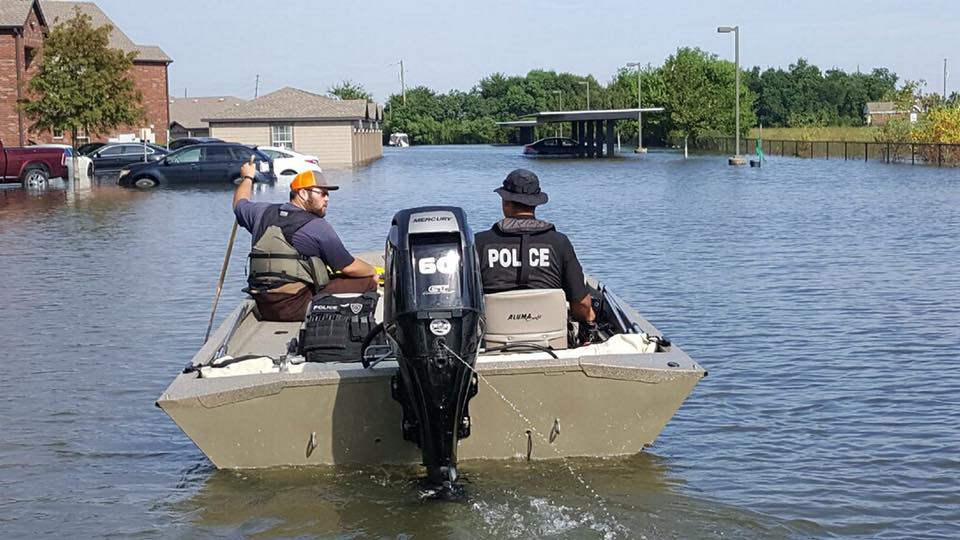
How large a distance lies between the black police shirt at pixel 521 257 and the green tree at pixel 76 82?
4772 centimetres

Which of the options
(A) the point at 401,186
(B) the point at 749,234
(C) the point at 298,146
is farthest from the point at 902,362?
(C) the point at 298,146

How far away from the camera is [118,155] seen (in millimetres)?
51438

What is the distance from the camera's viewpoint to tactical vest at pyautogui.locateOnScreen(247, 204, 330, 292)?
33.6 feet

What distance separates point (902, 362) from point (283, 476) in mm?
6493

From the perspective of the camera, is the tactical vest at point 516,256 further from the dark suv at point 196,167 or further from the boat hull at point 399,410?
the dark suv at point 196,167

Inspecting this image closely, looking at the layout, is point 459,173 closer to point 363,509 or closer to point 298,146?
point 298,146

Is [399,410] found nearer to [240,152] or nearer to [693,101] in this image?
[240,152]

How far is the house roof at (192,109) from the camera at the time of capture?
121 meters

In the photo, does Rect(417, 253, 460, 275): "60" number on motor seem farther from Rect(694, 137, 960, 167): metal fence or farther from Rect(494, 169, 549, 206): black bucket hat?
Rect(694, 137, 960, 167): metal fence

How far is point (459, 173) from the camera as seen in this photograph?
5981 cm

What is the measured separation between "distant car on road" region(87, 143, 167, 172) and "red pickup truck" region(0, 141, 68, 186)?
7812 millimetres

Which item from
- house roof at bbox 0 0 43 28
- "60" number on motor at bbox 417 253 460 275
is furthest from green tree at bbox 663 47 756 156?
"60" number on motor at bbox 417 253 460 275

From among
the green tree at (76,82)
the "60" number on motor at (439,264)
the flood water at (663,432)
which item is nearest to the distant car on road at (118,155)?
the green tree at (76,82)

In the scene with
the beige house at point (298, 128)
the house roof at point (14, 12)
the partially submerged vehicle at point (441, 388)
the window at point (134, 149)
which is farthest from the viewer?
the beige house at point (298, 128)
